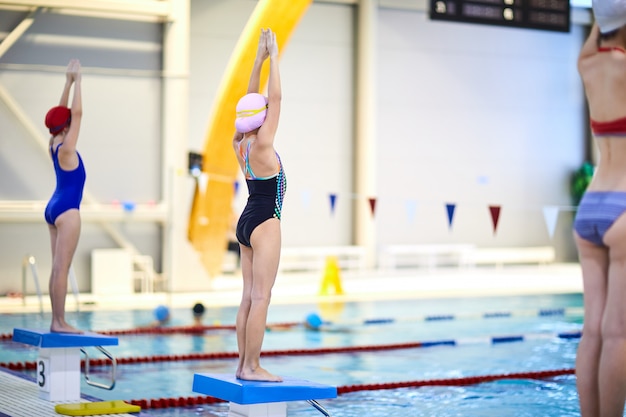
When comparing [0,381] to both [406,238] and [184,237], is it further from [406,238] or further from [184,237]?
[406,238]

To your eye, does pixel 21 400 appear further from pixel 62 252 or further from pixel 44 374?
pixel 62 252

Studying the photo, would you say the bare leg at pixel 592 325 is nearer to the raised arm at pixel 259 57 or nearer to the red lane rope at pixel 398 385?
the raised arm at pixel 259 57

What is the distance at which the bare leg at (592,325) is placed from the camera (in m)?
3.51

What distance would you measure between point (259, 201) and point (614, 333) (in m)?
1.93

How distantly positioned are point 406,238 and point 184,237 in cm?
690

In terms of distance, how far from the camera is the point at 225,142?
13.8 m

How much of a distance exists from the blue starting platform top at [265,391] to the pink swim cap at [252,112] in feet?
4.11

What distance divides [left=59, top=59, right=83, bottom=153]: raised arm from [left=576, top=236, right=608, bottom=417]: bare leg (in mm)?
3835

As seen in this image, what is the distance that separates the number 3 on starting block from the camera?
600cm

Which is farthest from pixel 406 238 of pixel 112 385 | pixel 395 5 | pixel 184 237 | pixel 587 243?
pixel 587 243

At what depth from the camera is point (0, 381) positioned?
6.67 metres

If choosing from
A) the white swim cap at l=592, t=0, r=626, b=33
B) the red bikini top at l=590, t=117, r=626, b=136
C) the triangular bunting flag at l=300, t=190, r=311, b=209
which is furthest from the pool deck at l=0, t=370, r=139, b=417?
the triangular bunting flag at l=300, t=190, r=311, b=209

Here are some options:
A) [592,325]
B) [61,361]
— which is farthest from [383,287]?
[592,325]

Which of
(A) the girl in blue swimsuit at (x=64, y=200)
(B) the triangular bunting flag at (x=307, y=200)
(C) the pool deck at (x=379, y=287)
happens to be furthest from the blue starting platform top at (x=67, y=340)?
(B) the triangular bunting flag at (x=307, y=200)
